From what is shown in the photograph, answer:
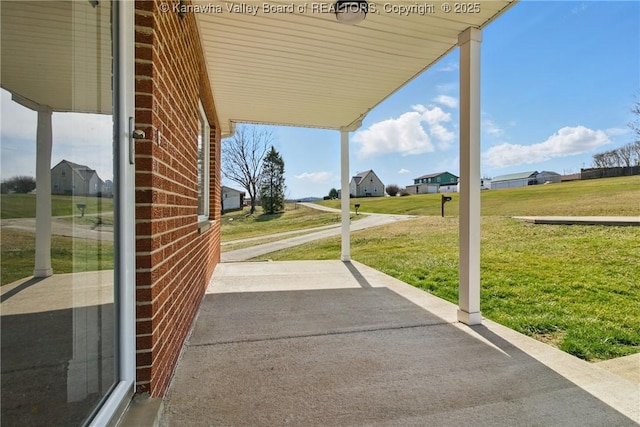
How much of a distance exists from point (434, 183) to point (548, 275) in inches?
2054

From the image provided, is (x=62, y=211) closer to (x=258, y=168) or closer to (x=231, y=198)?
(x=258, y=168)

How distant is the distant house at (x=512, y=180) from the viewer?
42406 mm

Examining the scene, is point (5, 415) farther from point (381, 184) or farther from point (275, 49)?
point (381, 184)

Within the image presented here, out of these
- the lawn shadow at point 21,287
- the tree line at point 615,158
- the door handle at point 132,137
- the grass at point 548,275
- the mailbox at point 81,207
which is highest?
the tree line at point 615,158

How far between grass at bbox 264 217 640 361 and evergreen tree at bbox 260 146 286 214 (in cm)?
1533

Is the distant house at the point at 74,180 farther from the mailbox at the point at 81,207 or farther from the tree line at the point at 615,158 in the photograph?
the tree line at the point at 615,158

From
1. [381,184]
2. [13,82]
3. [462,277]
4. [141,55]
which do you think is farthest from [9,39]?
[381,184]

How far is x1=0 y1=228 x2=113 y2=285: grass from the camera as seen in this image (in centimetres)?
77

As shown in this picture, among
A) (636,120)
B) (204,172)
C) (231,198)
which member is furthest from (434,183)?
(204,172)

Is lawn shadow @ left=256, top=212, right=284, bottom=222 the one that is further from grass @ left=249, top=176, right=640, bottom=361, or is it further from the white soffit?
the white soffit

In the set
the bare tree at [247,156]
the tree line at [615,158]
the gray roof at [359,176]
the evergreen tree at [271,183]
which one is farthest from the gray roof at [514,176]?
the bare tree at [247,156]

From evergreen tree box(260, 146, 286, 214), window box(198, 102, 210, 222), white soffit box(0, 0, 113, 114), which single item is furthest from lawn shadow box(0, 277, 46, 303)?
evergreen tree box(260, 146, 286, 214)

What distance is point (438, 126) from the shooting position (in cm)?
2475

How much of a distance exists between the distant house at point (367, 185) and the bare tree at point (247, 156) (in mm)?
24074
